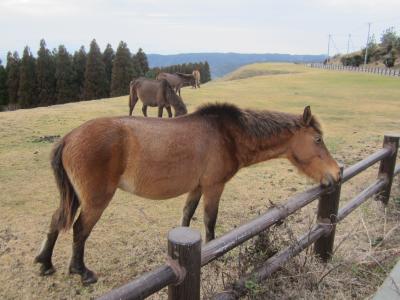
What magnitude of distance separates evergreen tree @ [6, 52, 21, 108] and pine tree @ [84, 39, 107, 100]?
31.7 ft

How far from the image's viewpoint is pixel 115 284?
3547 millimetres

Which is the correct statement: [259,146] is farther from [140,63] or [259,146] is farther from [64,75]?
[140,63]

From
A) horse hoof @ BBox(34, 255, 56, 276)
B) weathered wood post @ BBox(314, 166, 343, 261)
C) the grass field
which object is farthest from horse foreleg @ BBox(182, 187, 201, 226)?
horse hoof @ BBox(34, 255, 56, 276)

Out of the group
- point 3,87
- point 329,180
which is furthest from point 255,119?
point 3,87

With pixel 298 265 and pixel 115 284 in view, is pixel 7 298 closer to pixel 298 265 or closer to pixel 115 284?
pixel 115 284

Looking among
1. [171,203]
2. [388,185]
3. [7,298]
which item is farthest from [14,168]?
[388,185]

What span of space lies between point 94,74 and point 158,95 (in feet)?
122

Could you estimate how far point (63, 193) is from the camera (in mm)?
3430

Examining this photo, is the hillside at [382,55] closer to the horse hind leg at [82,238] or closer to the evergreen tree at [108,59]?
the evergreen tree at [108,59]

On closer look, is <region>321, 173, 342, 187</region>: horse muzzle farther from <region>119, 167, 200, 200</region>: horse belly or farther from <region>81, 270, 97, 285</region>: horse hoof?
<region>81, 270, 97, 285</region>: horse hoof

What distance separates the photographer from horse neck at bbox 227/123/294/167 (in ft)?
12.8

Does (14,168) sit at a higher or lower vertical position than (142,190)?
lower

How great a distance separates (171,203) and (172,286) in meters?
3.59

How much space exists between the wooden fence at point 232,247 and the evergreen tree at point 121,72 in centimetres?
4216
